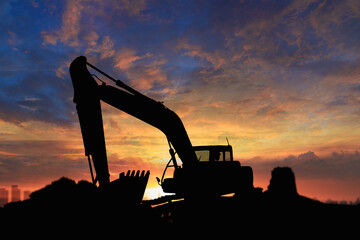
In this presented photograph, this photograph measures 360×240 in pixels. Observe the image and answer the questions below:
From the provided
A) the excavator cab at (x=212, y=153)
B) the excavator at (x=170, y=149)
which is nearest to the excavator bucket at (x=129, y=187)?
the excavator at (x=170, y=149)

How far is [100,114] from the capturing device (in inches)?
386

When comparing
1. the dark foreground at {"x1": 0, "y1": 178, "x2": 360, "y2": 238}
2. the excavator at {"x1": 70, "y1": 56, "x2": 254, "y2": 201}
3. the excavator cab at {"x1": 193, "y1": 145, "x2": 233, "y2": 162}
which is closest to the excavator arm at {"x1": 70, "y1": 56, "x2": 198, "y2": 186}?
the excavator at {"x1": 70, "y1": 56, "x2": 254, "y2": 201}

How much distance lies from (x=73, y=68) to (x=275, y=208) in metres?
8.32

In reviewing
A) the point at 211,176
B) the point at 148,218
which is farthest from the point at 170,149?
the point at 148,218

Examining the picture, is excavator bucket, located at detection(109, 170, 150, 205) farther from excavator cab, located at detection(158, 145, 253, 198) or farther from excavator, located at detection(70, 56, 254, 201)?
excavator cab, located at detection(158, 145, 253, 198)

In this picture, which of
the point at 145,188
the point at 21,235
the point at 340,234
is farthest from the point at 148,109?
the point at 340,234

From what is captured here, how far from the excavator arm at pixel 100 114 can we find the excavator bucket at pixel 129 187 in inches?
21.4

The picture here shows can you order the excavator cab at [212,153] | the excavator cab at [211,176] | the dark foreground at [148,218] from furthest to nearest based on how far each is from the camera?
the excavator cab at [212,153]
the excavator cab at [211,176]
the dark foreground at [148,218]

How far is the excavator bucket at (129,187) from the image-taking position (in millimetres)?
9742

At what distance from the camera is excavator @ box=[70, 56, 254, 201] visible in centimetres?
944

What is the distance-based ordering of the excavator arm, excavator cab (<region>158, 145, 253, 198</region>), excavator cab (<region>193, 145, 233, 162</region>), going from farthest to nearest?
excavator cab (<region>193, 145, 233, 162</region>) → excavator cab (<region>158, 145, 253, 198</region>) → the excavator arm

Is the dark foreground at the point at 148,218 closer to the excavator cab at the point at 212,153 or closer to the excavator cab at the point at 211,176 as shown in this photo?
the excavator cab at the point at 211,176

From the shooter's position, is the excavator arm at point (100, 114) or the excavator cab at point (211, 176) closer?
the excavator arm at point (100, 114)

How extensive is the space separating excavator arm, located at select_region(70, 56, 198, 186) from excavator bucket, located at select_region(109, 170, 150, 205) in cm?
54
